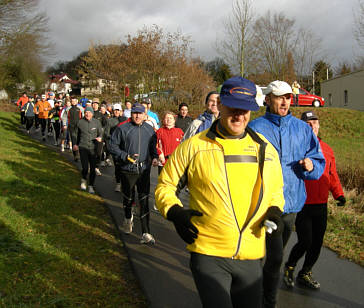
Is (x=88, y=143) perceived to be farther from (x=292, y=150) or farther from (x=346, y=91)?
(x=346, y=91)

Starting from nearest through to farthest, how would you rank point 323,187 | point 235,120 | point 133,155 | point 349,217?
1. point 235,120
2. point 323,187
3. point 133,155
4. point 349,217

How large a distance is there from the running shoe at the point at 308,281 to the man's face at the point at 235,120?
2.69 metres

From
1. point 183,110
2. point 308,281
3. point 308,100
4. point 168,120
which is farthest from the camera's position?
point 308,100

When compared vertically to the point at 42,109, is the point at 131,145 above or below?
below

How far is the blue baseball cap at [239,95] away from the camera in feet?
7.59

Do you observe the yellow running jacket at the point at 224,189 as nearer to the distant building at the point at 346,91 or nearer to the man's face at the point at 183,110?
the man's face at the point at 183,110

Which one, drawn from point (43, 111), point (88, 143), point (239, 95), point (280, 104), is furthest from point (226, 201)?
point (43, 111)

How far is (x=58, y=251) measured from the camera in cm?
492

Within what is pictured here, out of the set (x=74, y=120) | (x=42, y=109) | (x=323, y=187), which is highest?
(x=42, y=109)

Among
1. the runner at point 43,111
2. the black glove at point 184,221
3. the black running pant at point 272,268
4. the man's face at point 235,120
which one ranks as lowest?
the black running pant at point 272,268

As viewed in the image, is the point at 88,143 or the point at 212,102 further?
the point at 88,143

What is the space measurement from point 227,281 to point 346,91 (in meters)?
44.2

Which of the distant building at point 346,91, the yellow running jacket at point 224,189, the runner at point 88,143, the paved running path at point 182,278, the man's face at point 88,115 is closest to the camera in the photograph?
the yellow running jacket at point 224,189

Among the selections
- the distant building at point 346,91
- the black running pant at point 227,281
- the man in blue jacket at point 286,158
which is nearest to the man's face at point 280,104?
the man in blue jacket at point 286,158
